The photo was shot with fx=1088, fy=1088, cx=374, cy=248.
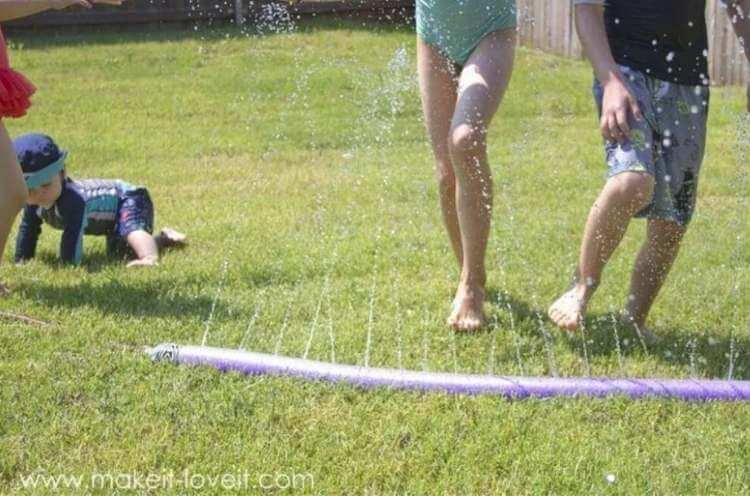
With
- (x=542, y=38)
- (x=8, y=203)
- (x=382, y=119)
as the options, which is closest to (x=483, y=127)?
(x=8, y=203)

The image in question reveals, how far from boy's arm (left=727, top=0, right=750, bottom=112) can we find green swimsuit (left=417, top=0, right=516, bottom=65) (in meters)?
0.69

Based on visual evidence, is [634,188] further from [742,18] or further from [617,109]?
[742,18]

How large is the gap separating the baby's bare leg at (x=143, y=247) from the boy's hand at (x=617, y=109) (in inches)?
82.9

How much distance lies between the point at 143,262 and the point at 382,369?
5.52ft

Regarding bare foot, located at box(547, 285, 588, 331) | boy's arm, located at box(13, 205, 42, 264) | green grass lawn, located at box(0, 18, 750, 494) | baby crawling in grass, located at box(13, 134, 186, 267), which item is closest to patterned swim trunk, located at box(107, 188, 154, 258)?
baby crawling in grass, located at box(13, 134, 186, 267)

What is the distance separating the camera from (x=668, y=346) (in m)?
3.50

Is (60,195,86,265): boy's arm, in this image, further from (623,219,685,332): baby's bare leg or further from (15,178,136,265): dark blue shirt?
(623,219,685,332): baby's bare leg

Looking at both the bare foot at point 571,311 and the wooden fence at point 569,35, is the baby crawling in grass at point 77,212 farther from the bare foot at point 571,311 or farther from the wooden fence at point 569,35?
the wooden fence at point 569,35

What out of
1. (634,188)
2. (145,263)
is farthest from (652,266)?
(145,263)

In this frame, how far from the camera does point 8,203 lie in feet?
12.4

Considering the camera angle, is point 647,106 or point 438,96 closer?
point 647,106

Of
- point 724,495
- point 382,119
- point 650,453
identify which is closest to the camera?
point 724,495

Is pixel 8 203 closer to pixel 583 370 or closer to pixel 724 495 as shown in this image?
pixel 583 370

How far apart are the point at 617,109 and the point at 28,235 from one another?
2707 mm
